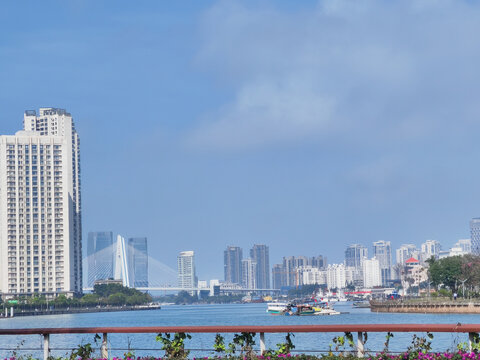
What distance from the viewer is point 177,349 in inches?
648

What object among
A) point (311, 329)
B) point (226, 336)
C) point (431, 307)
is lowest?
point (431, 307)

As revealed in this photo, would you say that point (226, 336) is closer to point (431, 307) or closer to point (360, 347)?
point (360, 347)

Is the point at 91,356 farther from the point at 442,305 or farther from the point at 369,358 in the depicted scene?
the point at 442,305

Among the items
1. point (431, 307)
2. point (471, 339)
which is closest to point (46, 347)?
point (471, 339)

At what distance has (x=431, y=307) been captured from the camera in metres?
126

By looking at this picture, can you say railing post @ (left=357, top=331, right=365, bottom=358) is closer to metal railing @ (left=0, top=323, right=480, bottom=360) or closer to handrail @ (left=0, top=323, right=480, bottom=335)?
metal railing @ (left=0, top=323, right=480, bottom=360)

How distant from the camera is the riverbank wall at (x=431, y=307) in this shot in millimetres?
117188

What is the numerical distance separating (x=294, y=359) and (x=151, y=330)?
2.82 metres

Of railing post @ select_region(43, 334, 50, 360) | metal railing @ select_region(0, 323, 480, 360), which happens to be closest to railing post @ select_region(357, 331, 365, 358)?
metal railing @ select_region(0, 323, 480, 360)

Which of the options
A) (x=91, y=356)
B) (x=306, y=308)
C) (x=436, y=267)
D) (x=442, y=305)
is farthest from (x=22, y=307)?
(x=91, y=356)

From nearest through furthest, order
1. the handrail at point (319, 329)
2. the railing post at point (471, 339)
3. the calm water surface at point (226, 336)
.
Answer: the handrail at point (319, 329) < the railing post at point (471, 339) < the calm water surface at point (226, 336)

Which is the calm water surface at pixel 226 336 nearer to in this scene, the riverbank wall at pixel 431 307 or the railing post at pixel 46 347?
the railing post at pixel 46 347

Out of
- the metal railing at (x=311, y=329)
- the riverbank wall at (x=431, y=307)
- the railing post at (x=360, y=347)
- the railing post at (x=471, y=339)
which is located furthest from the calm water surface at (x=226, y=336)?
the riverbank wall at (x=431, y=307)

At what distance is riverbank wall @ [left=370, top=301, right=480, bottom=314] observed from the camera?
11719 centimetres
